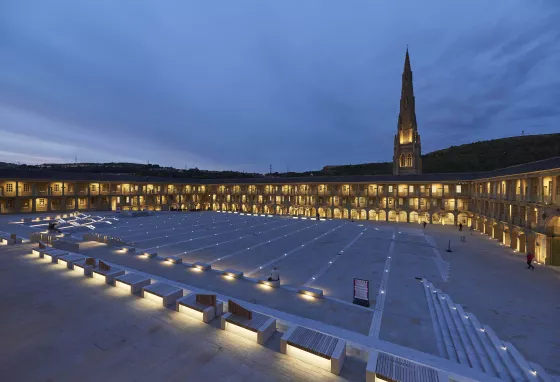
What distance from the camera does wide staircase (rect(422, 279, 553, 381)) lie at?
25.2 ft

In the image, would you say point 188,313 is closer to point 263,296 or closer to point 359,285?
point 263,296

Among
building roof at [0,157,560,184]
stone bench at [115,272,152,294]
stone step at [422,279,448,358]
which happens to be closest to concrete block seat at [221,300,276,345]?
stone bench at [115,272,152,294]

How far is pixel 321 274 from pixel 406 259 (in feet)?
29.0

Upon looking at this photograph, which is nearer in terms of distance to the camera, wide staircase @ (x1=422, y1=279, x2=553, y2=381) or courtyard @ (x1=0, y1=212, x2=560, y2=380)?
wide staircase @ (x1=422, y1=279, x2=553, y2=381)

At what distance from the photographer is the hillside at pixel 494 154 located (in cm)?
11944

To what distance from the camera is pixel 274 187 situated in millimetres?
63219

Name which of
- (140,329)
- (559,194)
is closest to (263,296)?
(140,329)

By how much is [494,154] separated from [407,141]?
325 ft

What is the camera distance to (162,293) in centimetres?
994

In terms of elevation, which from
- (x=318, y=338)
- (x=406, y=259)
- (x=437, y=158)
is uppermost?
(x=437, y=158)

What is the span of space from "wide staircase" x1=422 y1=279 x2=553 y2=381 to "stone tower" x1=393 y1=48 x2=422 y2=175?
195 ft

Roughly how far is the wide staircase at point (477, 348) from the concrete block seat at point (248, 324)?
575 cm

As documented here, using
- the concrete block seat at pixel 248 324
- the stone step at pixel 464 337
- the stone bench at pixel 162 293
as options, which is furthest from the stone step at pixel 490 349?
the stone bench at pixel 162 293

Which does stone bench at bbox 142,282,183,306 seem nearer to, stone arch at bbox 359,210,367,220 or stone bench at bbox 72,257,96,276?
stone bench at bbox 72,257,96,276
